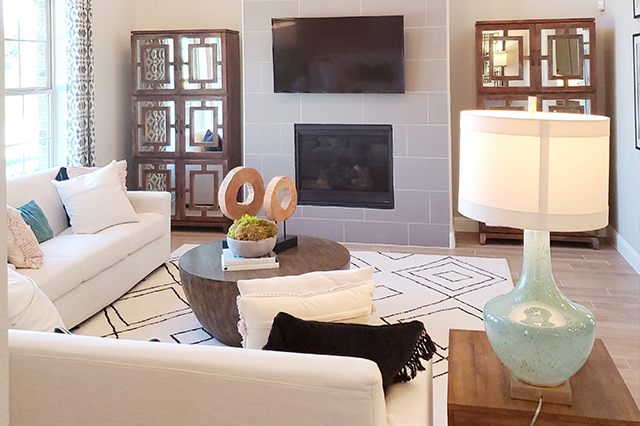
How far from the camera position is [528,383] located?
5.48ft

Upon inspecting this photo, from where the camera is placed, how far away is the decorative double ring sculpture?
3.67 m

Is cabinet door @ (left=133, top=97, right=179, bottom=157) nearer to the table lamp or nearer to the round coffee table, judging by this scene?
the round coffee table

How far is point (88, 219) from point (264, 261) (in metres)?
1.47

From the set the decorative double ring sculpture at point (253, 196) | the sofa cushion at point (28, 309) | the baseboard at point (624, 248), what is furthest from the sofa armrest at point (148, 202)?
the baseboard at point (624, 248)

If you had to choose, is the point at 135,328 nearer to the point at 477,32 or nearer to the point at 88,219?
the point at 88,219

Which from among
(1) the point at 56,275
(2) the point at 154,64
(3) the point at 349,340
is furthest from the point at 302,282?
(2) the point at 154,64

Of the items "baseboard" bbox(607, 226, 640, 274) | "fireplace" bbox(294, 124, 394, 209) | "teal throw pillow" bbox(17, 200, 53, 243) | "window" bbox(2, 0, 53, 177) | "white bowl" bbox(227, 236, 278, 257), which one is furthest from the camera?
"fireplace" bbox(294, 124, 394, 209)

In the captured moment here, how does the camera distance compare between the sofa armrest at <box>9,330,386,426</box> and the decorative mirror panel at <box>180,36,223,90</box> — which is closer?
the sofa armrest at <box>9,330,386,426</box>

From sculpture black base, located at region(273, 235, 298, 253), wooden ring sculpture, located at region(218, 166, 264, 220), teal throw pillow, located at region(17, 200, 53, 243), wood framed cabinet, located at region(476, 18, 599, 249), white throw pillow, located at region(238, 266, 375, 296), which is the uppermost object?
wood framed cabinet, located at region(476, 18, 599, 249)

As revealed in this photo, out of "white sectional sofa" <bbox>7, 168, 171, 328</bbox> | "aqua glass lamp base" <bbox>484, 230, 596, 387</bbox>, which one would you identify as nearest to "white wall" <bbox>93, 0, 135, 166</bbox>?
"white sectional sofa" <bbox>7, 168, 171, 328</bbox>

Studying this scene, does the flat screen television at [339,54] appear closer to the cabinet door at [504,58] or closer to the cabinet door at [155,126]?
the cabinet door at [504,58]

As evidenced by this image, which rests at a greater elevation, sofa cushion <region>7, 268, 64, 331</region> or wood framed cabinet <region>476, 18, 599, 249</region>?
wood framed cabinet <region>476, 18, 599, 249</region>

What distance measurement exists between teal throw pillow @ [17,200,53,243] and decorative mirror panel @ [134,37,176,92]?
2499 mm

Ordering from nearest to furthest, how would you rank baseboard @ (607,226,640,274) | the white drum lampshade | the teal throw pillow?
the white drum lampshade, the teal throw pillow, baseboard @ (607,226,640,274)
